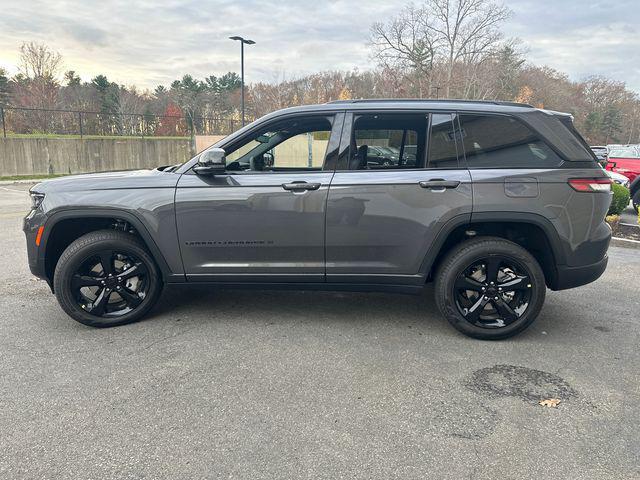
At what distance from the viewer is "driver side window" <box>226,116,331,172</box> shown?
3617 mm

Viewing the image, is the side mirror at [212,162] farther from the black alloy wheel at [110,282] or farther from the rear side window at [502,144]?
the rear side window at [502,144]

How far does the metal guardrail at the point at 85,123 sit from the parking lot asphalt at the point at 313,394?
20607 mm

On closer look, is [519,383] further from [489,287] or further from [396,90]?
[396,90]

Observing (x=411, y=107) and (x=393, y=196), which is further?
(x=411, y=107)

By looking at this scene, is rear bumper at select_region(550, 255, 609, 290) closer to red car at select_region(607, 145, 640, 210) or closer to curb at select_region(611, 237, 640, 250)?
curb at select_region(611, 237, 640, 250)

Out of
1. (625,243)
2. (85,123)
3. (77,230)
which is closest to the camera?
(77,230)

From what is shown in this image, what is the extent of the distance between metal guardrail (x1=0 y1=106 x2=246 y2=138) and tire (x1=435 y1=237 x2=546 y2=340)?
21868 mm

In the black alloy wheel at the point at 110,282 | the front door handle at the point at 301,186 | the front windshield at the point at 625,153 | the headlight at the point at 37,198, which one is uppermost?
the front windshield at the point at 625,153

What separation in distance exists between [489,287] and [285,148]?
2.07 metres

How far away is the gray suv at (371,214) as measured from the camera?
11.2ft

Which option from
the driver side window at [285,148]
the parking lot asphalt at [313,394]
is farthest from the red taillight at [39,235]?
the driver side window at [285,148]

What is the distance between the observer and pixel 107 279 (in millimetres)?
3703

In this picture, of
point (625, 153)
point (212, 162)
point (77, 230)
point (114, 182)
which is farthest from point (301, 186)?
point (625, 153)

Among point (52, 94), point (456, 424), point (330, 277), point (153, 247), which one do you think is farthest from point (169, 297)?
point (52, 94)
